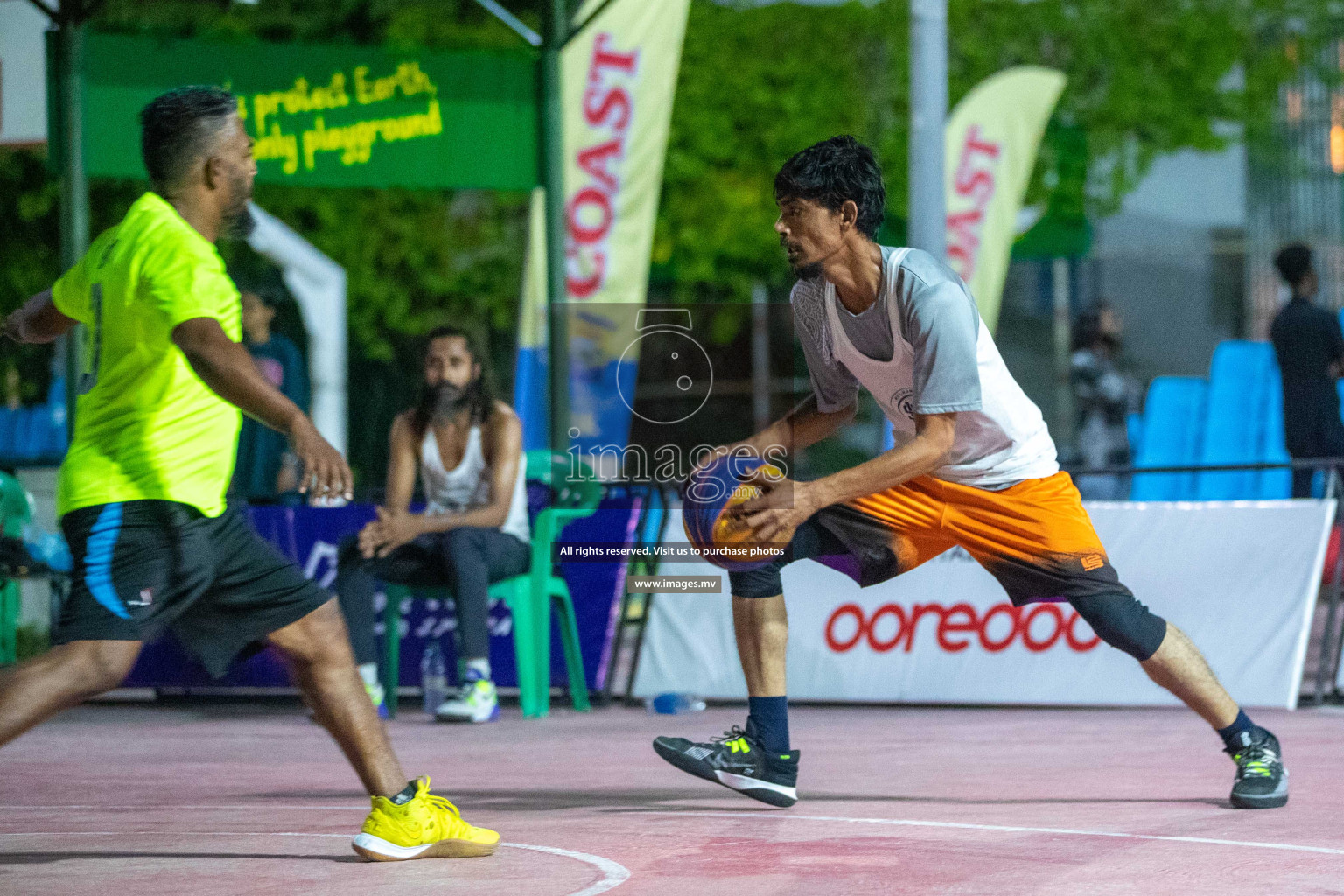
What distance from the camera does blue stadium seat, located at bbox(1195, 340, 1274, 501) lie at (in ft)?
45.3

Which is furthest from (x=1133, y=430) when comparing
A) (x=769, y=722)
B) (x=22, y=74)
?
(x=769, y=722)

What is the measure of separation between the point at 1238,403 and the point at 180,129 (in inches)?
427

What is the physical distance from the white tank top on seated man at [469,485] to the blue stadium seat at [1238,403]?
6925mm

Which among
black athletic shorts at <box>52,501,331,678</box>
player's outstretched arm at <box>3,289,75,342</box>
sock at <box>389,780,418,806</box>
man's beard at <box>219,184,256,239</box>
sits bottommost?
sock at <box>389,780,418,806</box>

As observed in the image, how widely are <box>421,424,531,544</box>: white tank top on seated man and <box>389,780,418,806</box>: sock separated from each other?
395cm

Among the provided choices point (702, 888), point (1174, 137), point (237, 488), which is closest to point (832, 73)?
point (1174, 137)

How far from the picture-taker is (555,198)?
11359mm

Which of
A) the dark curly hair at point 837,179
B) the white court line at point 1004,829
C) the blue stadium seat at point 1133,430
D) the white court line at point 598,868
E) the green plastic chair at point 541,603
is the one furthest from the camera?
the blue stadium seat at point 1133,430

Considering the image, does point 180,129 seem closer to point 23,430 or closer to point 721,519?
point 721,519

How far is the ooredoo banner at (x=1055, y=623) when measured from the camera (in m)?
8.33

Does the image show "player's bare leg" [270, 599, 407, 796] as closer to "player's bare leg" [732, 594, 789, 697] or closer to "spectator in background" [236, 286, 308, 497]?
"player's bare leg" [732, 594, 789, 697]

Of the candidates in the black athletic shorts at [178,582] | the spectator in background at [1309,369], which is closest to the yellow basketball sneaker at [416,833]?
the black athletic shorts at [178,582]

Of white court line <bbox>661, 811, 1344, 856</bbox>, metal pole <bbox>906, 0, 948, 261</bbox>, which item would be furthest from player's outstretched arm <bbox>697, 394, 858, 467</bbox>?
metal pole <bbox>906, 0, 948, 261</bbox>

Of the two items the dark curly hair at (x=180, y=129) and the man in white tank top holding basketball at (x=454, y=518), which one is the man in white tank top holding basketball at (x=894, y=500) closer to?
the dark curly hair at (x=180, y=129)
